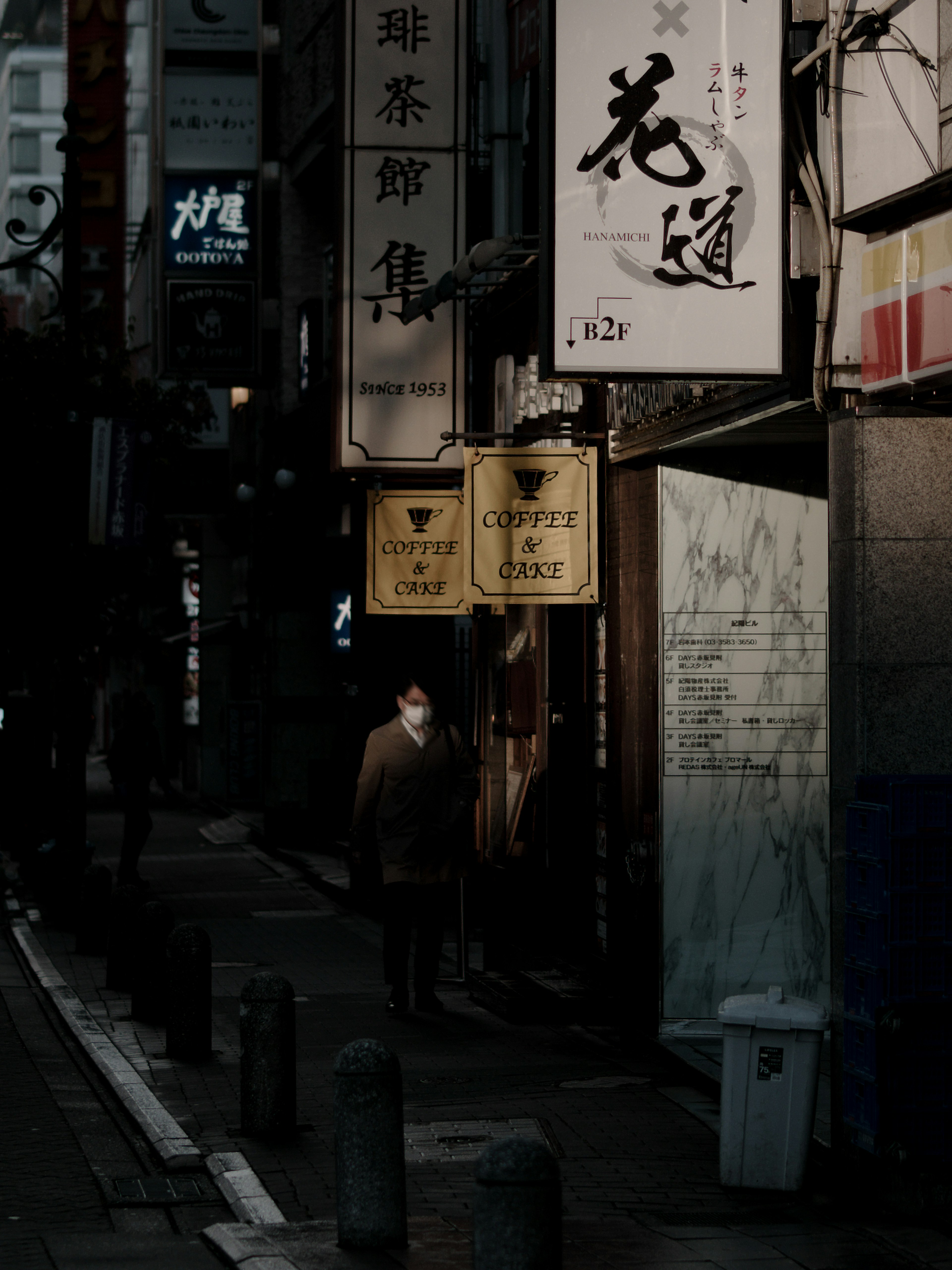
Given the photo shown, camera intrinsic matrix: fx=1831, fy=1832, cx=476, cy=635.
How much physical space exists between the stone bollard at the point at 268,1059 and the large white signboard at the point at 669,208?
10.6 feet

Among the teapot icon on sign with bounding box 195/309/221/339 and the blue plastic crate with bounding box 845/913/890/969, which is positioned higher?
the teapot icon on sign with bounding box 195/309/221/339

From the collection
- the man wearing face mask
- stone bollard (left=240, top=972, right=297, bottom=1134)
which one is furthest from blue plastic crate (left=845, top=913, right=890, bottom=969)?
the man wearing face mask

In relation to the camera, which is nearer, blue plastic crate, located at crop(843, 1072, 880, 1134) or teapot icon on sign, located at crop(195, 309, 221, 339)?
blue plastic crate, located at crop(843, 1072, 880, 1134)

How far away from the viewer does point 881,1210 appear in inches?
286

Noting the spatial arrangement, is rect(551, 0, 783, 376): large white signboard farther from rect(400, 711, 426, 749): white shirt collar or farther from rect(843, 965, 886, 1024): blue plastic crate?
rect(400, 711, 426, 749): white shirt collar

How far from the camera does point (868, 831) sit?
24.4 feet

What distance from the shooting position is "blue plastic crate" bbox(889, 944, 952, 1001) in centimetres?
724

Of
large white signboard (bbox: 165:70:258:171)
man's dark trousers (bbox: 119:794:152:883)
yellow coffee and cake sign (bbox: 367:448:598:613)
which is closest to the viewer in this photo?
yellow coffee and cake sign (bbox: 367:448:598:613)

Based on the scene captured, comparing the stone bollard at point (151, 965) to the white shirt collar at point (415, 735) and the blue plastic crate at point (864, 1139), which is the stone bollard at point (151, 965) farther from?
the blue plastic crate at point (864, 1139)

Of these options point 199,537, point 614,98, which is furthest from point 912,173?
point 199,537

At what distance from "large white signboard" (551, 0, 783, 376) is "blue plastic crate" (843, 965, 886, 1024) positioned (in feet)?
8.91

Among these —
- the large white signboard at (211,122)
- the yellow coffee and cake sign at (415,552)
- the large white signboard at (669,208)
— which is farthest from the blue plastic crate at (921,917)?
the large white signboard at (211,122)

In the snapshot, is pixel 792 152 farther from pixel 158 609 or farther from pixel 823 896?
pixel 158 609

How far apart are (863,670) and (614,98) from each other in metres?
2.85
